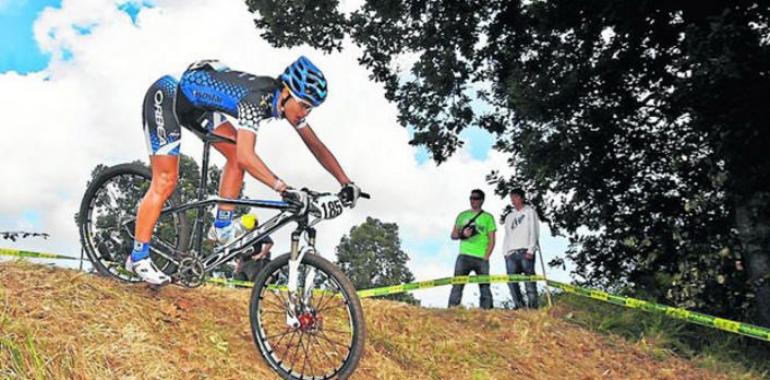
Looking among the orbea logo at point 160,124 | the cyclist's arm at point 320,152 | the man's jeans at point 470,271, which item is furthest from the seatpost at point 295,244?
the man's jeans at point 470,271

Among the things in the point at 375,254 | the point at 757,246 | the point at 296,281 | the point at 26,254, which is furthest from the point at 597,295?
the point at 375,254

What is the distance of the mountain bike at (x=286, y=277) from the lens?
5.79 metres

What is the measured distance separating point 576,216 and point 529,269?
3.23m

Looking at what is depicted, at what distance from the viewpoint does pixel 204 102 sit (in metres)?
6.44

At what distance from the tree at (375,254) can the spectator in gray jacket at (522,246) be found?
48680mm

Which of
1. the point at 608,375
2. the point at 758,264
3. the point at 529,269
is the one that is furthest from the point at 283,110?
the point at 758,264

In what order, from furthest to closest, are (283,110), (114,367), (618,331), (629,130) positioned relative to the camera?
(629,130) → (618,331) → (283,110) → (114,367)

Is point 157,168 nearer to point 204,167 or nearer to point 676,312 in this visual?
point 204,167

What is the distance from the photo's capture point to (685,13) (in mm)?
12656

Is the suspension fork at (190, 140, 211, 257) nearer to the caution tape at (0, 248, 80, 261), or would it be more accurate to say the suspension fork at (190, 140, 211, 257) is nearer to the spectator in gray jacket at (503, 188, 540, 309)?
the caution tape at (0, 248, 80, 261)

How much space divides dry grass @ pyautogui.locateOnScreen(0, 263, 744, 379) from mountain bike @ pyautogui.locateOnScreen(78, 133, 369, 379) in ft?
1.03

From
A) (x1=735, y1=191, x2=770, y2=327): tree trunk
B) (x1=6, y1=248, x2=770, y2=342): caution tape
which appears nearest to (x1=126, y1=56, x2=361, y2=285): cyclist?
(x1=6, y1=248, x2=770, y2=342): caution tape

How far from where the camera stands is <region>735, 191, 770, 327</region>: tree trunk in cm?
1151

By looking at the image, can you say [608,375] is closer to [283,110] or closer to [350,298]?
[350,298]
